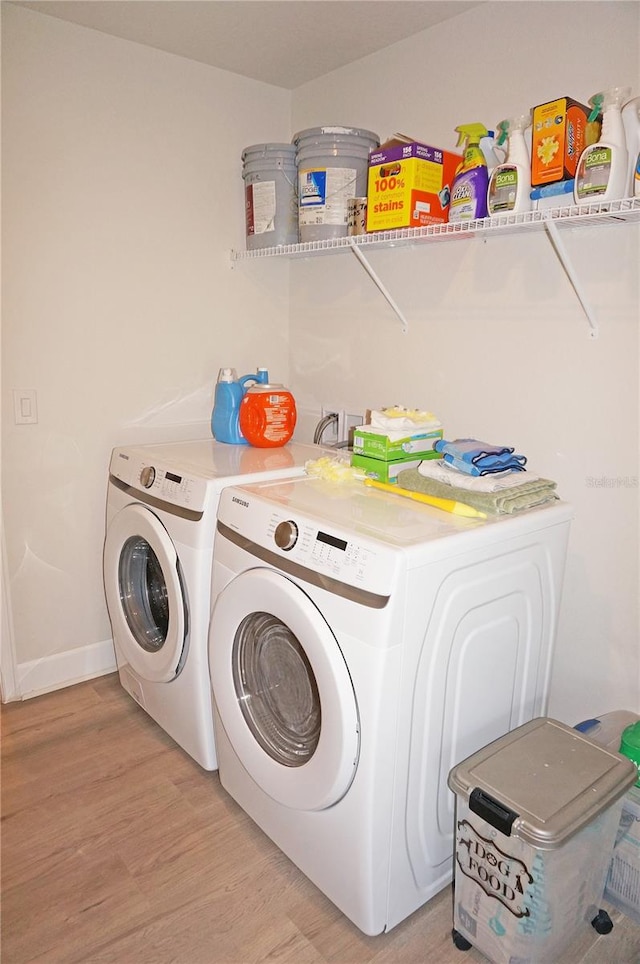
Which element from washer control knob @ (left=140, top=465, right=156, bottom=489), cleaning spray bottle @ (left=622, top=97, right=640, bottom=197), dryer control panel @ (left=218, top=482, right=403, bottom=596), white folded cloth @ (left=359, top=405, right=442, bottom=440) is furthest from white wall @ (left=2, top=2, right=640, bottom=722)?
dryer control panel @ (left=218, top=482, right=403, bottom=596)

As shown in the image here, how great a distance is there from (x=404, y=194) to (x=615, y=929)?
1903 mm

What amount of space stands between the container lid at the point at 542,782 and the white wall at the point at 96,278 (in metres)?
1.61

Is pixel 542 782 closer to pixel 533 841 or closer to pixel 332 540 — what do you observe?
pixel 533 841

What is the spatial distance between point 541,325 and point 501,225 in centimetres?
33

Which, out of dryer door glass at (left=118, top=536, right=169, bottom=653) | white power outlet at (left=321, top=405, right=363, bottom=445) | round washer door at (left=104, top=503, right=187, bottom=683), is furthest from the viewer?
white power outlet at (left=321, top=405, right=363, bottom=445)

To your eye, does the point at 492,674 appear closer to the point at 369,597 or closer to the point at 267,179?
the point at 369,597

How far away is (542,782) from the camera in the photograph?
1.35 m

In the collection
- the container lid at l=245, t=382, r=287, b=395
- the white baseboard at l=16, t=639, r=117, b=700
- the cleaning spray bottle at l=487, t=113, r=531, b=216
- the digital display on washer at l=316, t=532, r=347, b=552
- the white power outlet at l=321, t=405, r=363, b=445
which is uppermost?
the cleaning spray bottle at l=487, t=113, r=531, b=216

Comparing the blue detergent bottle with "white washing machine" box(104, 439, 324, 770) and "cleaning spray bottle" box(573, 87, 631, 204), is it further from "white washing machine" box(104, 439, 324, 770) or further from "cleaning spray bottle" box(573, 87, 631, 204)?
"cleaning spray bottle" box(573, 87, 631, 204)

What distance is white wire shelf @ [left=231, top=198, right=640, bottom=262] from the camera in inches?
55.9

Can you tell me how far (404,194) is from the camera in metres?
1.82

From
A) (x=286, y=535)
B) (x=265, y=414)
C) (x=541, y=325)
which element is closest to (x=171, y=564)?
(x=286, y=535)

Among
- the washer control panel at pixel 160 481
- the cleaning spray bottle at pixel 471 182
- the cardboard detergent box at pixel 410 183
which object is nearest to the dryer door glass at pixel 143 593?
the washer control panel at pixel 160 481

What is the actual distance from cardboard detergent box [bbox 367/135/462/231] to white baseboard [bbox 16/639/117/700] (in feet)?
6.02
